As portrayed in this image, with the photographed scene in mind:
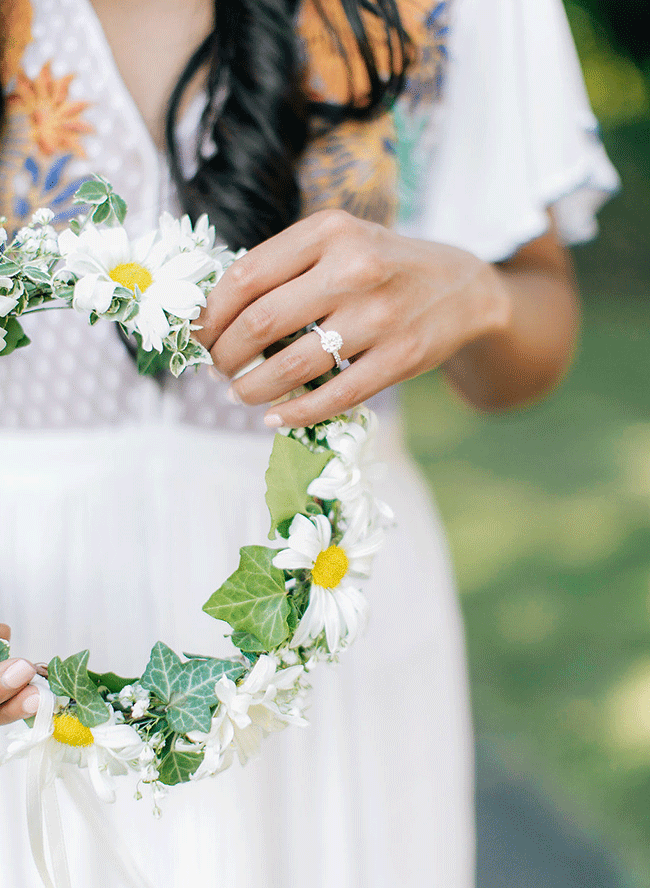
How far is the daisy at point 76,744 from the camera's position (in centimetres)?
46

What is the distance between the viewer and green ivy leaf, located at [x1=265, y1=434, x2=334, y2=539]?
50cm

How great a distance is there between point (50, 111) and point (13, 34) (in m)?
0.09

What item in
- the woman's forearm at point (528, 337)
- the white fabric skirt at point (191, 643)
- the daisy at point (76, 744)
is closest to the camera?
the daisy at point (76, 744)

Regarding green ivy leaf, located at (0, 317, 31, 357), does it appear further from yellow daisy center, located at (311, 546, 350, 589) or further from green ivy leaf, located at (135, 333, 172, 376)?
yellow daisy center, located at (311, 546, 350, 589)

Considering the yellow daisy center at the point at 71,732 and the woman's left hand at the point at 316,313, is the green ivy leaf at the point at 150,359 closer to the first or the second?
the woman's left hand at the point at 316,313

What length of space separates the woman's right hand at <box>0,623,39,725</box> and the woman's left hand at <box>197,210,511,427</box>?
0.23 meters

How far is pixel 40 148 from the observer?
0.67m

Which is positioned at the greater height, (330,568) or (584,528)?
(330,568)

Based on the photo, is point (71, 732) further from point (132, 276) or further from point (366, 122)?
point (366, 122)

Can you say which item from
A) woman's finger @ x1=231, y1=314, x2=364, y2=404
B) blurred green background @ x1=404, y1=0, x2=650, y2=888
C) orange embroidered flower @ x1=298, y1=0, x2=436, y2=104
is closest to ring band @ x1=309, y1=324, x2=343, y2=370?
woman's finger @ x1=231, y1=314, x2=364, y2=404

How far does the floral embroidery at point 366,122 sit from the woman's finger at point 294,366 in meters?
0.25

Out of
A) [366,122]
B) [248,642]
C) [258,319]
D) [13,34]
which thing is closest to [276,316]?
[258,319]

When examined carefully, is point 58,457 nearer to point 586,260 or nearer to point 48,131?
point 48,131

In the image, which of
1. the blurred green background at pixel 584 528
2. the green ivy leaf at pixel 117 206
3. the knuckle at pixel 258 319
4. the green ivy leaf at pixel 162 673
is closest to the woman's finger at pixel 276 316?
the knuckle at pixel 258 319
